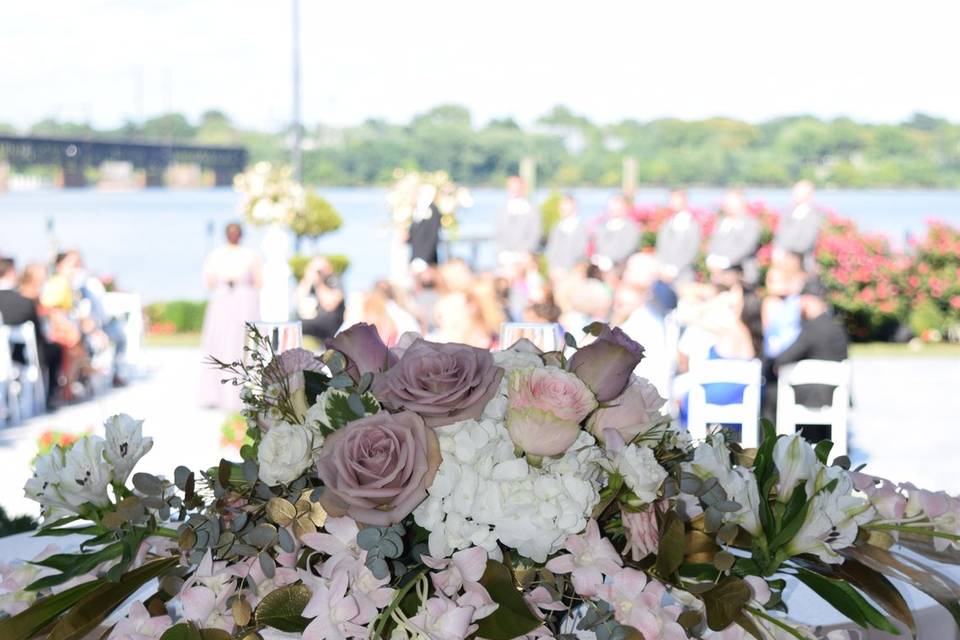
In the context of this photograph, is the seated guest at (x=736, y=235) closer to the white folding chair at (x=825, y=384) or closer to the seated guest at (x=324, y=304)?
the seated guest at (x=324, y=304)

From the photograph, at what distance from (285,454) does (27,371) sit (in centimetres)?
778

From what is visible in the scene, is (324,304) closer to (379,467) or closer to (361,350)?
(361,350)

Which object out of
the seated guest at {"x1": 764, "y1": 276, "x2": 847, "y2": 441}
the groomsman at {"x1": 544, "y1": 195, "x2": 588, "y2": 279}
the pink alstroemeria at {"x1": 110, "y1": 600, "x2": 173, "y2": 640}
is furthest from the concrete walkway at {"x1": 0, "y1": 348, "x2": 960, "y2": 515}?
the pink alstroemeria at {"x1": 110, "y1": 600, "x2": 173, "y2": 640}

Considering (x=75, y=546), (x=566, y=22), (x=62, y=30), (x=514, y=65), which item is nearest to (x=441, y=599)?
(x=75, y=546)

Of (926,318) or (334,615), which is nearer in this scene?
(334,615)

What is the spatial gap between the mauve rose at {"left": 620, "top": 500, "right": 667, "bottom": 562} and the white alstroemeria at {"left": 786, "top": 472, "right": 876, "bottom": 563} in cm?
15

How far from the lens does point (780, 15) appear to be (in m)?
84.8

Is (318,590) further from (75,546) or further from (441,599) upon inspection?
(75,546)

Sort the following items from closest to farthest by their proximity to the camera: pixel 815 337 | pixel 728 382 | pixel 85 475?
1. pixel 85 475
2. pixel 728 382
3. pixel 815 337

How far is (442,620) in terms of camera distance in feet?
3.03

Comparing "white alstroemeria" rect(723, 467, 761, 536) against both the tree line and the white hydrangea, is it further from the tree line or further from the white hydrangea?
the tree line

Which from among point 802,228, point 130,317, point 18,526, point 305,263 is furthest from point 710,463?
point 305,263

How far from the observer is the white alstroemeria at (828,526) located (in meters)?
1.06

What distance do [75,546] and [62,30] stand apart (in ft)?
366
